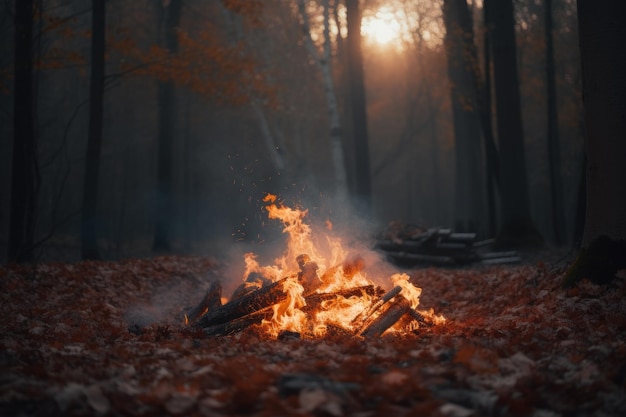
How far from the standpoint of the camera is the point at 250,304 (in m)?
6.46

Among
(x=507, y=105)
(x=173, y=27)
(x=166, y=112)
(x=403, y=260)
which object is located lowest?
(x=403, y=260)

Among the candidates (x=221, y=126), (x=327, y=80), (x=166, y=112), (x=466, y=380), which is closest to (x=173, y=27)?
(x=166, y=112)

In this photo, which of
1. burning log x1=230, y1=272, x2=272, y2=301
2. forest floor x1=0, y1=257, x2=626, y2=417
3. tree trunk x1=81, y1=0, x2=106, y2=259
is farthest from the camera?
tree trunk x1=81, y1=0, x2=106, y2=259

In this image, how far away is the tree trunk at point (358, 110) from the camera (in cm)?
2002

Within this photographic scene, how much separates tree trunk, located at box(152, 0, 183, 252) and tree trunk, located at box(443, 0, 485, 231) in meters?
9.64

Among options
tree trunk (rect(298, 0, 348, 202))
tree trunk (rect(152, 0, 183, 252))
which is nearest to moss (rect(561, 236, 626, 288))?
tree trunk (rect(152, 0, 183, 252))

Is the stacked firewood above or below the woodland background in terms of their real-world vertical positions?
below

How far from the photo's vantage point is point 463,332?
18.2 feet

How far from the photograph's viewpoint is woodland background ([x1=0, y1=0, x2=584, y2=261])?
1625cm

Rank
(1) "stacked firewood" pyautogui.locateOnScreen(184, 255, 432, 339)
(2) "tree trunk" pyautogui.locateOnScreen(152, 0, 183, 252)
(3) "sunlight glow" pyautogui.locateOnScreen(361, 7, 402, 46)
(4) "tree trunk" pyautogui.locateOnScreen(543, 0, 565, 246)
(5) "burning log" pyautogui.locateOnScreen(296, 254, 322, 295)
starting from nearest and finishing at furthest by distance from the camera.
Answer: (1) "stacked firewood" pyautogui.locateOnScreen(184, 255, 432, 339) → (5) "burning log" pyautogui.locateOnScreen(296, 254, 322, 295) → (4) "tree trunk" pyautogui.locateOnScreen(543, 0, 565, 246) → (2) "tree trunk" pyautogui.locateOnScreen(152, 0, 183, 252) → (3) "sunlight glow" pyautogui.locateOnScreen(361, 7, 402, 46)

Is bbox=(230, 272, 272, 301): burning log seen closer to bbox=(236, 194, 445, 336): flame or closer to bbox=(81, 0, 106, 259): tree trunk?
bbox=(236, 194, 445, 336): flame

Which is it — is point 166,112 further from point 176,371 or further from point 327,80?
point 176,371

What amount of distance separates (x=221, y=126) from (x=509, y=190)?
2269 centimetres

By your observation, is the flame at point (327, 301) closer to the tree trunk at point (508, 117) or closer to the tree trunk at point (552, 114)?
the tree trunk at point (508, 117)
